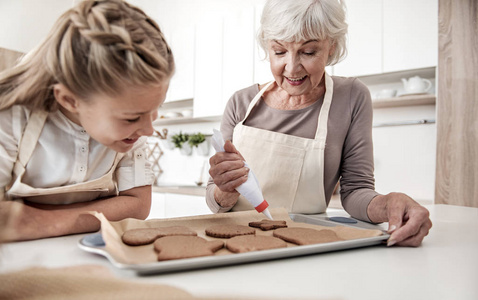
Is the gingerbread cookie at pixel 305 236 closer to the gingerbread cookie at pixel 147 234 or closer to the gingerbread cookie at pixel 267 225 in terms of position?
the gingerbread cookie at pixel 267 225

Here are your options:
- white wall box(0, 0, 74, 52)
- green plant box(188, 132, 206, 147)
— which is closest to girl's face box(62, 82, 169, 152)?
green plant box(188, 132, 206, 147)

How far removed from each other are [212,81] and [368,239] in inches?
115

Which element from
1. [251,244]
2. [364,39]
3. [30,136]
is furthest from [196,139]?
[251,244]

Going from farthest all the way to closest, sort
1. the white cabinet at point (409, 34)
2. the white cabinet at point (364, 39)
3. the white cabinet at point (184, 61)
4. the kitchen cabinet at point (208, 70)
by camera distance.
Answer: the white cabinet at point (184, 61)
the kitchen cabinet at point (208, 70)
the white cabinet at point (364, 39)
the white cabinet at point (409, 34)

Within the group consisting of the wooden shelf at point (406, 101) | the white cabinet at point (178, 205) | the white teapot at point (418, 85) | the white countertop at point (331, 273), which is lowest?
the white cabinet at point (178, 205)

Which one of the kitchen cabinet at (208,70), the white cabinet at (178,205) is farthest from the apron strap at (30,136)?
the kitchen cabinet at (208,70)

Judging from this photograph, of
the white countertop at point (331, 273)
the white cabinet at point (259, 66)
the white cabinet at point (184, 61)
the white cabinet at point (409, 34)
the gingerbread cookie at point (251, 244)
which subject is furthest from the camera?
the white cabinet at point (184, 61)

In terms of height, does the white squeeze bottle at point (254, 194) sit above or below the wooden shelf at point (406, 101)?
below

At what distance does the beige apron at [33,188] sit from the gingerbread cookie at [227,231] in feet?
1.02

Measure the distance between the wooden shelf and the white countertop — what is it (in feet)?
6.24

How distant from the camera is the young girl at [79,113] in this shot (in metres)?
0.68

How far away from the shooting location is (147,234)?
2.28ft

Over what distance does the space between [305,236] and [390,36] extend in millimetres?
2161

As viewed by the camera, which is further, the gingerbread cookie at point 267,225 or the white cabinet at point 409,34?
the white cabinet at point 409,34
